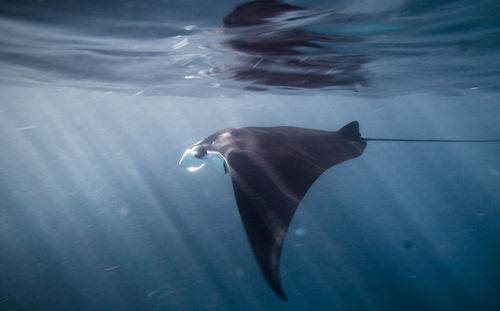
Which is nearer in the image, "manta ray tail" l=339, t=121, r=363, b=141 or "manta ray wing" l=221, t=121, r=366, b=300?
"manta ray wing" l=221, t=121, r=366, b=300

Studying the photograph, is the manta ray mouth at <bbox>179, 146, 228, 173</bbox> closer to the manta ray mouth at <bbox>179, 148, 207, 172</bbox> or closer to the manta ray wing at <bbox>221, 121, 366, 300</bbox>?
the manta ray mouth at <bbox>179, 148, 207, 172</bbox>

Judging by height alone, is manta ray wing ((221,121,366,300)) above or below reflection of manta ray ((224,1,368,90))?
below

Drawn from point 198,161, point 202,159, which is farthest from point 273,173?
point 198,161

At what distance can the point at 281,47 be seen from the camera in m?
7.21

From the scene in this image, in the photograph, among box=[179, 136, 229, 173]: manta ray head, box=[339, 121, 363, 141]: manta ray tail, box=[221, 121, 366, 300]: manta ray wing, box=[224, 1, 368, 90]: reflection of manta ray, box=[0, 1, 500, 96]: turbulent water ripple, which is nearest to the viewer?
box=[221, 121, 366, 300]: manta ray wing

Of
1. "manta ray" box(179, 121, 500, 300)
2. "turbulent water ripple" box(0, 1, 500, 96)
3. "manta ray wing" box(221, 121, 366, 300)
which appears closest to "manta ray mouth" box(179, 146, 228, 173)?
"manta ray" box(179, 121, 500, 300)

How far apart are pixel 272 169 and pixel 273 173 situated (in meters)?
0.14

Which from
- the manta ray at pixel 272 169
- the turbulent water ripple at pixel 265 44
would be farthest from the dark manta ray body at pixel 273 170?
the turbulent water ripple at pixel 265 44

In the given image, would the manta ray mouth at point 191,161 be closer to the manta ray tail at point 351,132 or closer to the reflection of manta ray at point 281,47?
the reflection of manta ray at point 281,47

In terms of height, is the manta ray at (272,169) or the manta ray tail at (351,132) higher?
the manta ray at (272,169)

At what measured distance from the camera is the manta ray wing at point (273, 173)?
204 centimetres

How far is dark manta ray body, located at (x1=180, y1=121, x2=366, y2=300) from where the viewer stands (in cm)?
206

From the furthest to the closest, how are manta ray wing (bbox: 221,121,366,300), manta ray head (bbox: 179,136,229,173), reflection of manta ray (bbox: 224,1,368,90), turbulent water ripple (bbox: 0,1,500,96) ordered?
1. turbulent water ripple (bbox: 0,1,500,96)
2. reflection of manta ray (bbox: 224,1,368,90)
3. manta ray head (bbox: 179,136,229,173)
4. manta ray wing (bbox: 221,121,366,300)

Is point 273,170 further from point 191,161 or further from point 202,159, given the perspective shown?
point 191,161
